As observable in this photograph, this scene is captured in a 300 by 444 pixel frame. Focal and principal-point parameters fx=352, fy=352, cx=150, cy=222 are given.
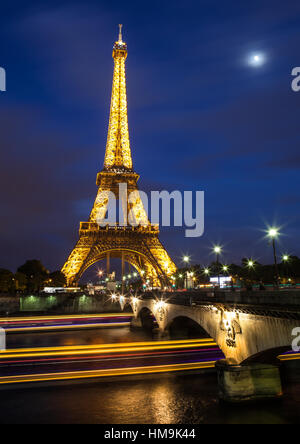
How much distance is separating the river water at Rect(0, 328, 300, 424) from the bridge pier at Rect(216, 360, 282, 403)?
471 mm

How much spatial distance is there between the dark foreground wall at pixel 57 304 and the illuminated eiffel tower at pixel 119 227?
4.79 meters

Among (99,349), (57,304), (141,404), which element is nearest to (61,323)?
(57,304)

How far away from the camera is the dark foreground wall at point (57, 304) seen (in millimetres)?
71188

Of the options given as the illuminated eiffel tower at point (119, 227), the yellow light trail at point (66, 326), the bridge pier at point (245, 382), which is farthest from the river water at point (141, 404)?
the illuminated eiffel tower at point (119, 227)

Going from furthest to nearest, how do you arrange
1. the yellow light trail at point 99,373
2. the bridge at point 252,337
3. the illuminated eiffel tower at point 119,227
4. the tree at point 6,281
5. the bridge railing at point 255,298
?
the tree at point 6,281
the illuminated eiffel tower at point 119,227
the yellow light trail at point 99,373
the bridge railing at point 255,298
the bridge at point 252,337

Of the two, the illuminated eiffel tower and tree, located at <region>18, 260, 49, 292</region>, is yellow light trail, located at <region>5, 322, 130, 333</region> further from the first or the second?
tree, located at <region>18, 260, 49, 292</region>

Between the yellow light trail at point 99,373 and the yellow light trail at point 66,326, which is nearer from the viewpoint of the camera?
the yellow light trail at point 99,373

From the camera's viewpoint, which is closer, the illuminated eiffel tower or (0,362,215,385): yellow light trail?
(0,362,215,385): yellow light trail

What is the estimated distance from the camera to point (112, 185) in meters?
86.2

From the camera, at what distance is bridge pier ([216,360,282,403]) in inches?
715

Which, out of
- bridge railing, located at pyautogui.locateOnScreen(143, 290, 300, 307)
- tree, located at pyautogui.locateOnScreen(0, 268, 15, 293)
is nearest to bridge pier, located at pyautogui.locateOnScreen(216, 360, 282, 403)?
bridge railing, located at pyautogui.locateOnScreen(143, 290, 300, 307)

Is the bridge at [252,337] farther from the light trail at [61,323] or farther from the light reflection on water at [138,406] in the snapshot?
the light trail at [61,323]

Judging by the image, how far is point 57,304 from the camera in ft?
244

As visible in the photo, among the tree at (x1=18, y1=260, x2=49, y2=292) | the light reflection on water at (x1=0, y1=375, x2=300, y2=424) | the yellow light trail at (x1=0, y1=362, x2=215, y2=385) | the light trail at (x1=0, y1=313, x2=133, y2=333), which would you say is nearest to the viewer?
the light reflection on water at (x1=0, y1=375, x2=300, y2=424)
